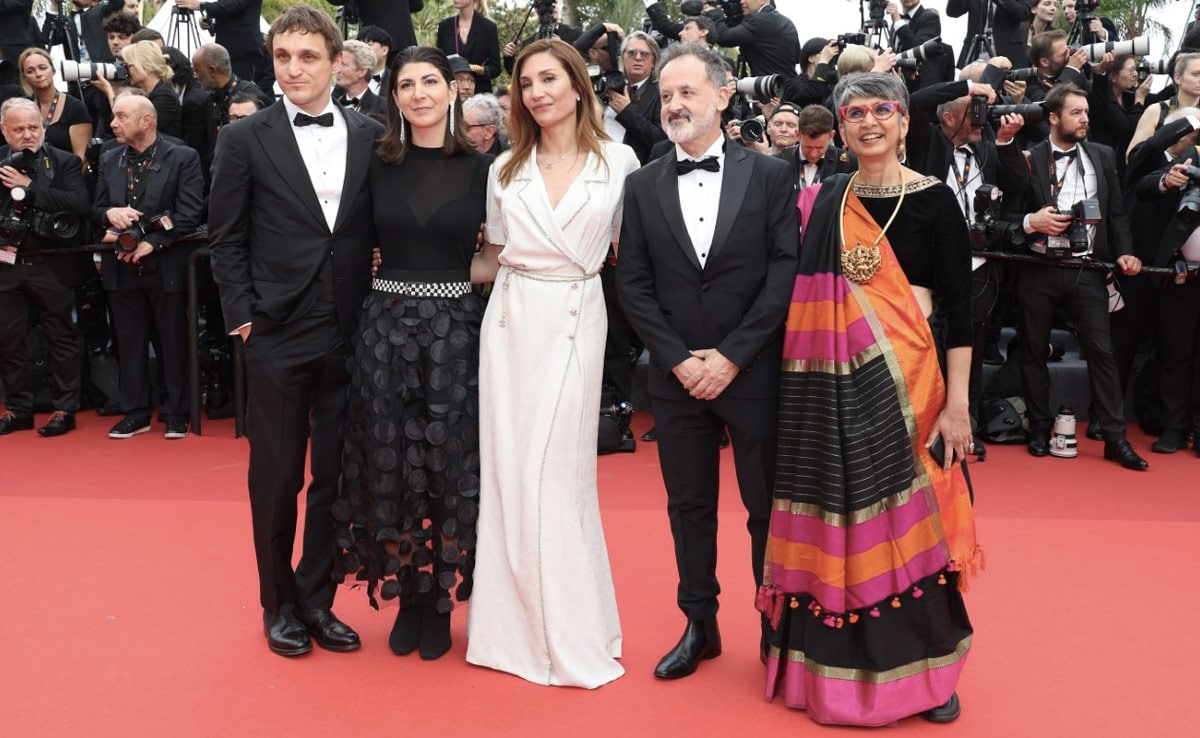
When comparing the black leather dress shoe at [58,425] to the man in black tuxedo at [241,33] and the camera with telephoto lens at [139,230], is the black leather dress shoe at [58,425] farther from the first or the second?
the man in black tuxedo at [241,33]

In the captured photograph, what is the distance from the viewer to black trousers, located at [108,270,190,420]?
23.2ft

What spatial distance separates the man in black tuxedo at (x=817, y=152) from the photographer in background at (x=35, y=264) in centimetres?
426

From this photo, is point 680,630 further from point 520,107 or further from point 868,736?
point 520,107

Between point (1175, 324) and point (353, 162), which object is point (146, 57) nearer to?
point (353, 162)

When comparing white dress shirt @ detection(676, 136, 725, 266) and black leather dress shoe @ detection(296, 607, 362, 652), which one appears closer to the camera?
white dress shirt @ detection(676, 136, 725, 266)

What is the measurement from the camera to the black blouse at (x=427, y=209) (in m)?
3.60

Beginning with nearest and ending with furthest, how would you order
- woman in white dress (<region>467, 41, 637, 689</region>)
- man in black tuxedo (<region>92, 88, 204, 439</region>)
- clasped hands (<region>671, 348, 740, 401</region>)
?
clasped hands (<region>671, 348, 740, 401</region>), woman in white dress (<region>467, 41, 637, 689</region>), man in black tuxedo (<region>92, 88, 204, 439</region>)

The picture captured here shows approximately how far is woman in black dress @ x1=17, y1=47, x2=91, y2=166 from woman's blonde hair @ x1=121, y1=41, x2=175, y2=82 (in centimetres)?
52

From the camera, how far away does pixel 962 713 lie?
11.0 ft

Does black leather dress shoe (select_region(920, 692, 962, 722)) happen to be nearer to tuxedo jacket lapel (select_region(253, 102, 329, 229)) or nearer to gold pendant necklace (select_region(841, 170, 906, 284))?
gold pendant necklace (select_region(841, 170, 906, 284))

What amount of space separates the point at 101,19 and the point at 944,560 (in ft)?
26.5

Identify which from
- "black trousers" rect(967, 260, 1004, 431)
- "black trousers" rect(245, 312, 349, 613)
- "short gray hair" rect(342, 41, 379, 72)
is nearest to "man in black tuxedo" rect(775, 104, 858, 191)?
"black trousers" rect(967, 260, 1004, 431)

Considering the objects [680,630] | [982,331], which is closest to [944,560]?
[680,630]

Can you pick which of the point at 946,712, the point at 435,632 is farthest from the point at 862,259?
the point at 435,632
